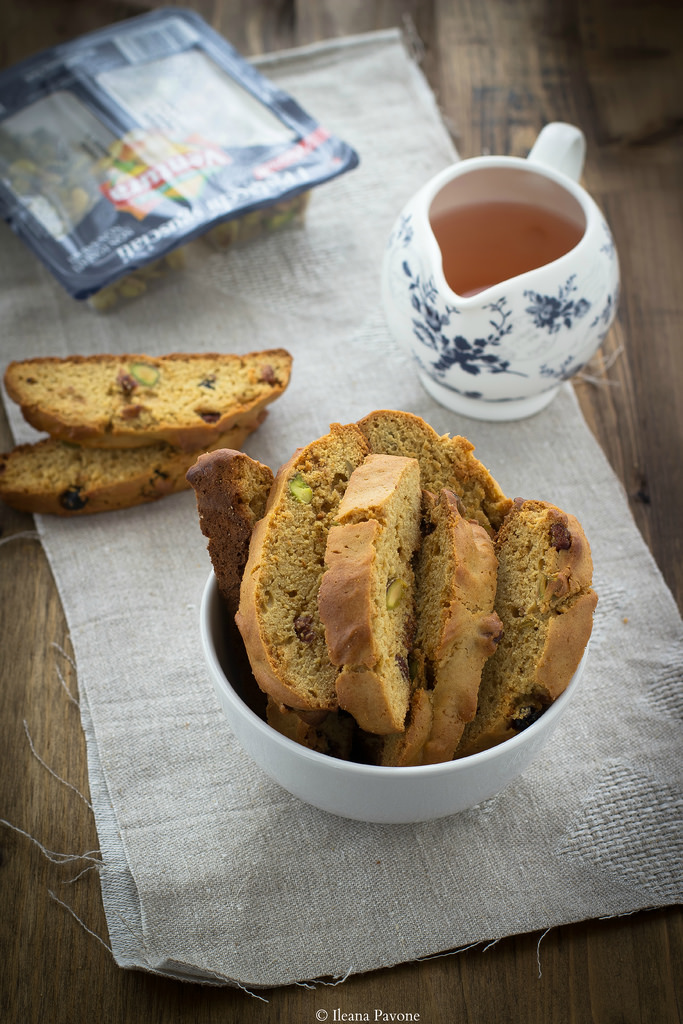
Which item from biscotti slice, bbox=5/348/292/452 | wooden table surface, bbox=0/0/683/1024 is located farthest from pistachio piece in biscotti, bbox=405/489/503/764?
biscotti slice, bbox=5/348/292/452

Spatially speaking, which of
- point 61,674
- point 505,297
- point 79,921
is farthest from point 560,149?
point 79,921

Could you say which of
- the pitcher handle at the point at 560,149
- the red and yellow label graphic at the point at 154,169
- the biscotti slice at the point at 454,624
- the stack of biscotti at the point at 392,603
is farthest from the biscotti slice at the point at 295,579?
the red and yellow label graphic at the point at 154,169

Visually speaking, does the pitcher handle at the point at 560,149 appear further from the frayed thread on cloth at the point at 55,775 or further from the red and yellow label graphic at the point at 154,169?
the frayed thread on cloth at the point at 55,775

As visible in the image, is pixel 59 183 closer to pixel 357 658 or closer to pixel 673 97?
pixel 357 658

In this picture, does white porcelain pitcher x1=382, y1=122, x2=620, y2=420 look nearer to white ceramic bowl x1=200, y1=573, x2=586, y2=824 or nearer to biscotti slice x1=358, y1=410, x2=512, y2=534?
biscotti slice x1=358, y1=410, x2=512, y2=534

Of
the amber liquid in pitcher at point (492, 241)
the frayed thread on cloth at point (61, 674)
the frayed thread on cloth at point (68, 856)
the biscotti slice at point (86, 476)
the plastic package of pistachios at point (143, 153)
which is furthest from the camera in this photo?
the plastic package of pistachios at point (143, 153)

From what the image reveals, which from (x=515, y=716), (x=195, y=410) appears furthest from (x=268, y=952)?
(x=195, y=410)

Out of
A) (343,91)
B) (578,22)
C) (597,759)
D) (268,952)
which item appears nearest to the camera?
(268,952)
